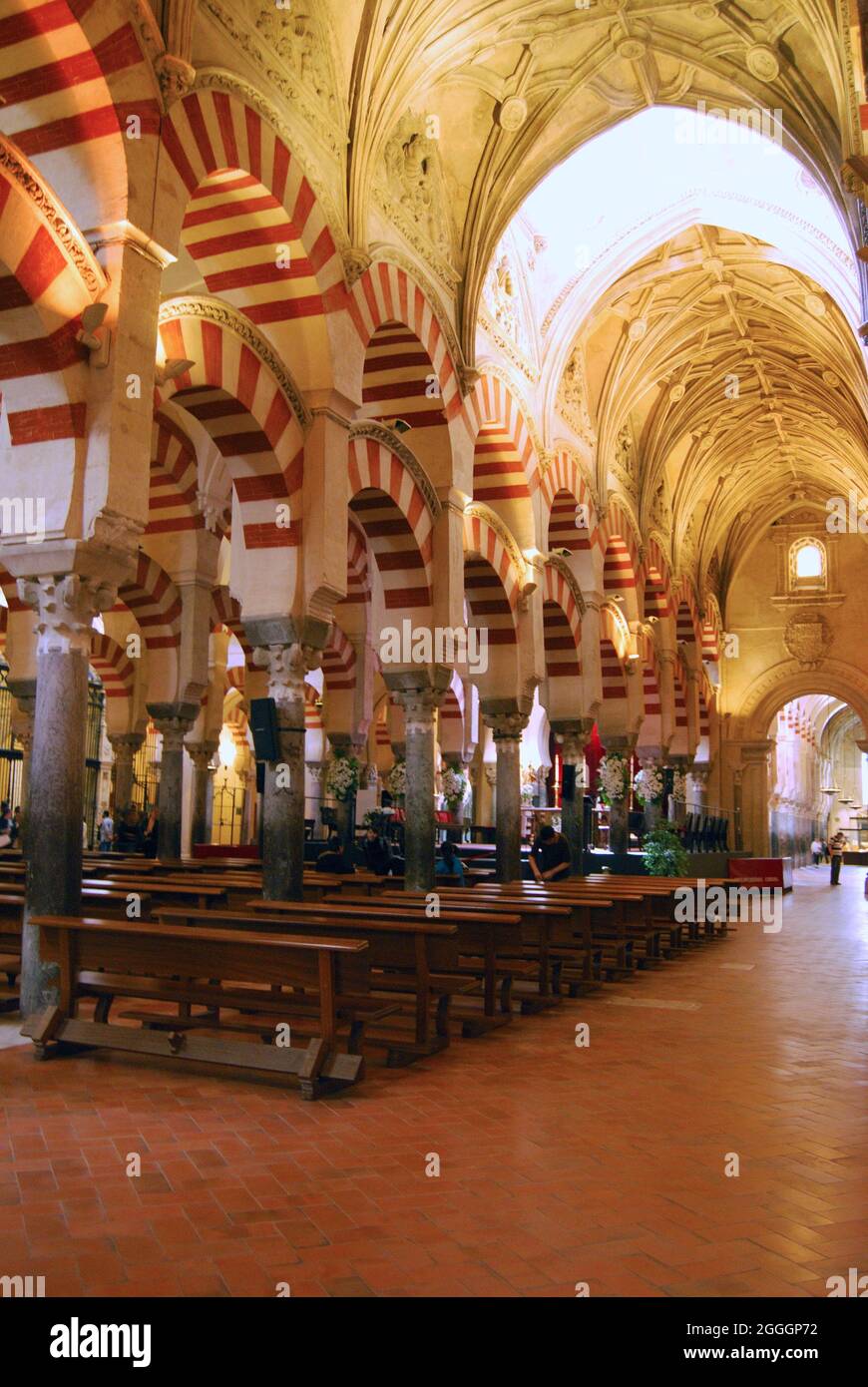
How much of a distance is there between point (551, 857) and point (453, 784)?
9575 millimetres

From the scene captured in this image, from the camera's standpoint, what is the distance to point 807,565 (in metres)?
28.7

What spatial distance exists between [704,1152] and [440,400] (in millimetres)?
9080

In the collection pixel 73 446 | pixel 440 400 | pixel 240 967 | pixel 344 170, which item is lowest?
pixel 240 967

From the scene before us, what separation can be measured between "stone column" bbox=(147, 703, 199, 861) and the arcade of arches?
49mm

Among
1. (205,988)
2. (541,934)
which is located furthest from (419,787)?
(205,988)

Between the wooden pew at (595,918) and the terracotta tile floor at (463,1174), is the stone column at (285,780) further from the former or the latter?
the terracotta tile floor at (463,1174)

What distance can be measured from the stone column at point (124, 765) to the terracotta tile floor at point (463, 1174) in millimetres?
9930

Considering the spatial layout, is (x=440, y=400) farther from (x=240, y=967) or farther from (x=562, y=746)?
(x=240, y=967)

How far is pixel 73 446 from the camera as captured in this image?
240 inches

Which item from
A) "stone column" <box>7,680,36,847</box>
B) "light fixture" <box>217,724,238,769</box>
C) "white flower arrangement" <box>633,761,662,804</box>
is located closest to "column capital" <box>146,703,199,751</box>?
"stone column" <box>7,680,36,847</box>

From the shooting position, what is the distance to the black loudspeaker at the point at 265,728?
8477 millimetres

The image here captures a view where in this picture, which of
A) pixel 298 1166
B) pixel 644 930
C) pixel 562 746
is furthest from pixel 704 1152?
pixel 562 746
